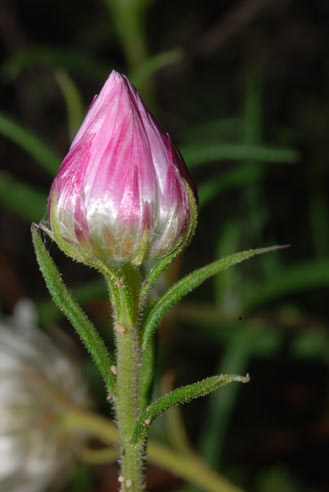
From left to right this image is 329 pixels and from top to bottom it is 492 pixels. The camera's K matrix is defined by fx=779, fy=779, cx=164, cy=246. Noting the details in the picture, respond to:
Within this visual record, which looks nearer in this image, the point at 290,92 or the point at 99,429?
the point at 99,429

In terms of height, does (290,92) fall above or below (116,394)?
above

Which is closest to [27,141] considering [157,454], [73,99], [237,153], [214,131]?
[73,99]

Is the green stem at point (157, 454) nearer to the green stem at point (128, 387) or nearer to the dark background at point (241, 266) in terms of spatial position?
the dark background at point (241, 266)

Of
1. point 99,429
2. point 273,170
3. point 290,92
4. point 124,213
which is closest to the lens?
point 124,213

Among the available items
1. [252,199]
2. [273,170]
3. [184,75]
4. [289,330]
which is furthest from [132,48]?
[184,75]

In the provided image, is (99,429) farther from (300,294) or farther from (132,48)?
(132,48)

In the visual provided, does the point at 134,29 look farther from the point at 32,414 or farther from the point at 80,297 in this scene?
the point at 32,414

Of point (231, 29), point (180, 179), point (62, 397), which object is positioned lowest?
point (180, 179)
